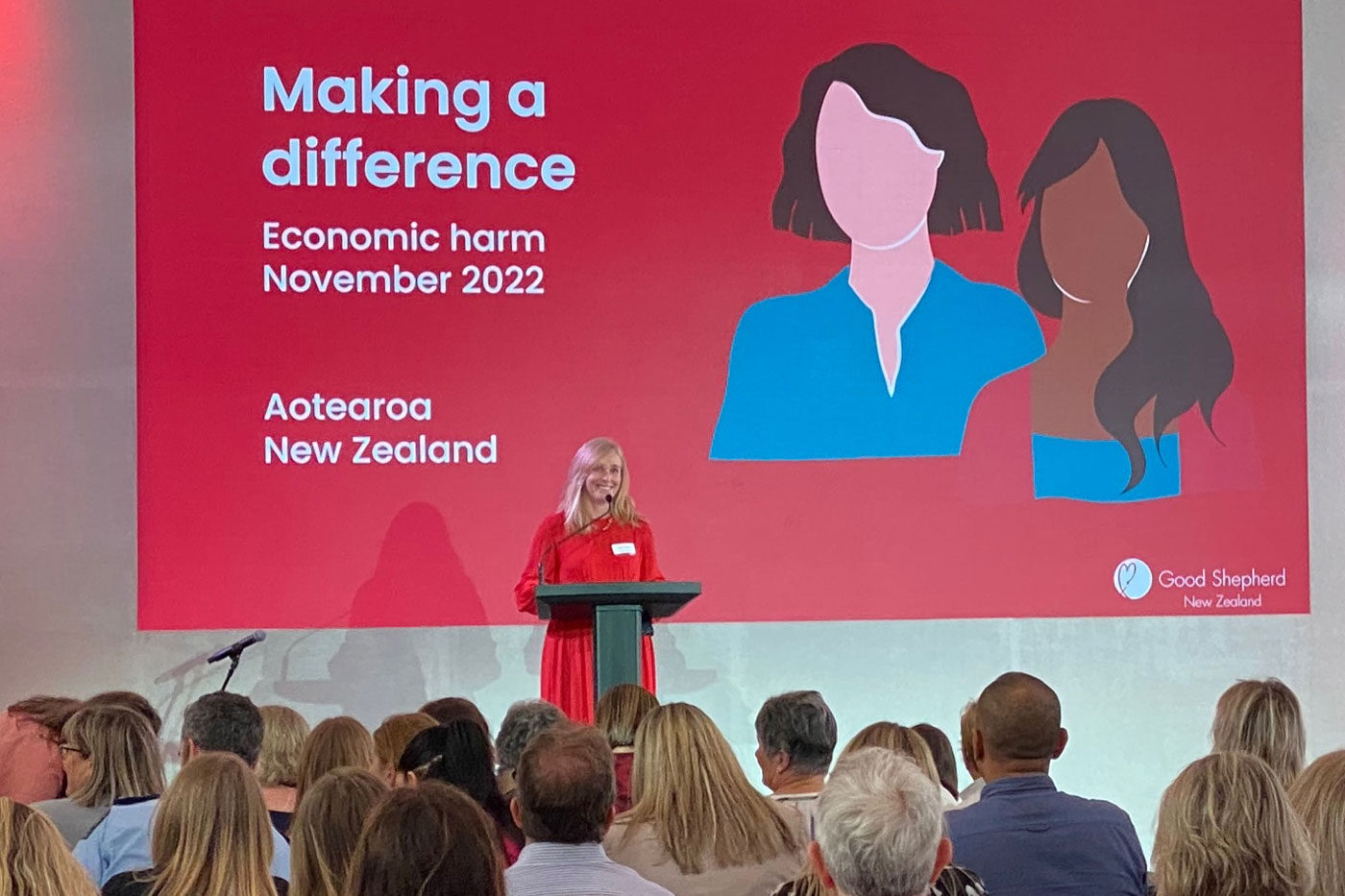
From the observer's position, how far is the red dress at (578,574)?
5.43 m

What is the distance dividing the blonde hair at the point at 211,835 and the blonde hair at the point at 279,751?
1.32 m

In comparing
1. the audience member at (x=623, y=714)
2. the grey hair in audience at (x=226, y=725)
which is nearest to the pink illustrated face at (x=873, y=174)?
the audience member at (x=623, y=714)

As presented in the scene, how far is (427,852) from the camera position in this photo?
2.05 meters

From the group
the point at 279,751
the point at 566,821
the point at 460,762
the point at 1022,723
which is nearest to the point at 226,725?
the point at 279,751

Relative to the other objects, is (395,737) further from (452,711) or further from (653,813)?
(653,813)

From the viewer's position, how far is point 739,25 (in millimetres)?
6531

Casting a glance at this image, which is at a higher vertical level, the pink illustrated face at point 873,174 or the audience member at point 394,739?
the pink illustrated face at point 873,174

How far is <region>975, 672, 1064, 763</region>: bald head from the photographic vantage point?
9.56 ft

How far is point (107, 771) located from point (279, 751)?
1.60 feet

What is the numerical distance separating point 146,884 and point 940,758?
78.5 inches

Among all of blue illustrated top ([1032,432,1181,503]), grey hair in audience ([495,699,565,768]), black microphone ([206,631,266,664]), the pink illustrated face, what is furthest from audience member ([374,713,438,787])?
blue illustrated top ([1032,432,1181,503])

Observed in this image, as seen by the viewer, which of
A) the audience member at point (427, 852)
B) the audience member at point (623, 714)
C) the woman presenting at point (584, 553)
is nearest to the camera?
the audience member at point (427, 852)

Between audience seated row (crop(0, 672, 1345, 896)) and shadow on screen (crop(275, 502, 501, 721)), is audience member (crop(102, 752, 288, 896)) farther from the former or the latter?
shadow on screen (crop(275, 502, 501, 721))

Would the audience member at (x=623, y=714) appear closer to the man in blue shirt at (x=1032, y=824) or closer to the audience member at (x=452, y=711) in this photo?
the audience member at (x=452, y=711)
